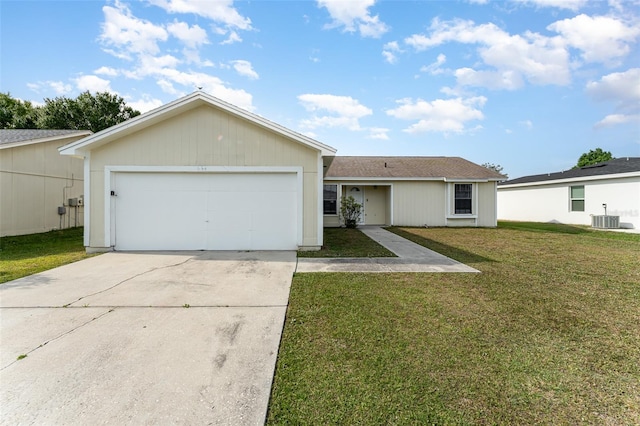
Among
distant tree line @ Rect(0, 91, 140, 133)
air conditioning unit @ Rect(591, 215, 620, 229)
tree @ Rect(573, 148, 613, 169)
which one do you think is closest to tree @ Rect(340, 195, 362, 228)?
air conditioning unit @ Rect(591, 215, 620, 229)

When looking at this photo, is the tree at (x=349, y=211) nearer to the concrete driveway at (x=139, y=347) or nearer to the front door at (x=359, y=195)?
the front door at (x=359, y=195)

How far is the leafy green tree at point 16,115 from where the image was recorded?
2347 cm

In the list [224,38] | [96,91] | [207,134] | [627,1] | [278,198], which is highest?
[96,91]

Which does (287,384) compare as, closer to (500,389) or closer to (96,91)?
(500,389)

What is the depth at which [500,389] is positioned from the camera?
2.18 meters

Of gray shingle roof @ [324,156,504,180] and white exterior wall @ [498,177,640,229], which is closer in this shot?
white exterior wall @ [498,177,640,229]

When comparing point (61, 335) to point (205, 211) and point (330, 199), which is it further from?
point (330, 199)

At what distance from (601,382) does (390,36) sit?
457 inches

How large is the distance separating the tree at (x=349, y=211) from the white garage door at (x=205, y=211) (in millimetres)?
6384

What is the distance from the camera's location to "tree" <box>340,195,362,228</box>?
45.9 ft

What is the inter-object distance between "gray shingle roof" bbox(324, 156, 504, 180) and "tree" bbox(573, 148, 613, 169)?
3141 centimetres

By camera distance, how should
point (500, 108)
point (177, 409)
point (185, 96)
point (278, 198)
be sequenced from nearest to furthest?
point (177, 409), point (185, 96), point (278, 198), point (500, 108)

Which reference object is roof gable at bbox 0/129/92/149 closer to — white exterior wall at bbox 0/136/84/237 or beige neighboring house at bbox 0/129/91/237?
beige neighboring house at bbox 0/129/91/237

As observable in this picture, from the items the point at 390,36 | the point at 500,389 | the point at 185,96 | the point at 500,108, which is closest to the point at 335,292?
the point at 500,389
